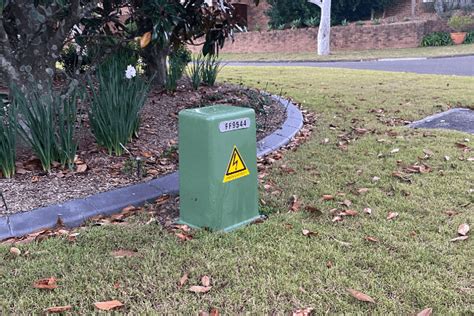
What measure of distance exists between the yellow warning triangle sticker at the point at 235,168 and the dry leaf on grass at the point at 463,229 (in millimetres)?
1485

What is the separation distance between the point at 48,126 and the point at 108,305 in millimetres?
1948

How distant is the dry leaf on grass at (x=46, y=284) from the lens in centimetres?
261

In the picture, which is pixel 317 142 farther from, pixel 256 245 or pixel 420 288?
pixel 420 288

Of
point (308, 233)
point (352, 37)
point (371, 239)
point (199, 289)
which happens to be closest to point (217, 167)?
point (308, 233)

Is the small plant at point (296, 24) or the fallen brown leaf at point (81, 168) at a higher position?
the small plant at point (296, 24)

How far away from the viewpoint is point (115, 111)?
4438mm

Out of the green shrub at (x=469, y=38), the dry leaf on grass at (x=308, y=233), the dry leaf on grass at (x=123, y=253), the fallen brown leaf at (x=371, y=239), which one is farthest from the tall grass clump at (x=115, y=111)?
the green shrub at (x=469, y=38)

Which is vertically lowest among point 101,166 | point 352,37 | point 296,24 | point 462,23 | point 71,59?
point 101,166

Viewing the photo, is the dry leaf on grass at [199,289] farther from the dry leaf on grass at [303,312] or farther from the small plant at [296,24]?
the small plant at [296,24]

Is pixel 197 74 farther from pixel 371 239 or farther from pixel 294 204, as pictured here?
pixel 371 239

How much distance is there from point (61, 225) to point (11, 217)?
351 mm

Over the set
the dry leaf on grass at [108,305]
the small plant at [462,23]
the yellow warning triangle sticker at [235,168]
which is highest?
the small plant at [462,23]

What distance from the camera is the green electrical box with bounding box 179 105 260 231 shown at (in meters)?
3.18

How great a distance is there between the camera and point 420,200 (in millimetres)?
3836
